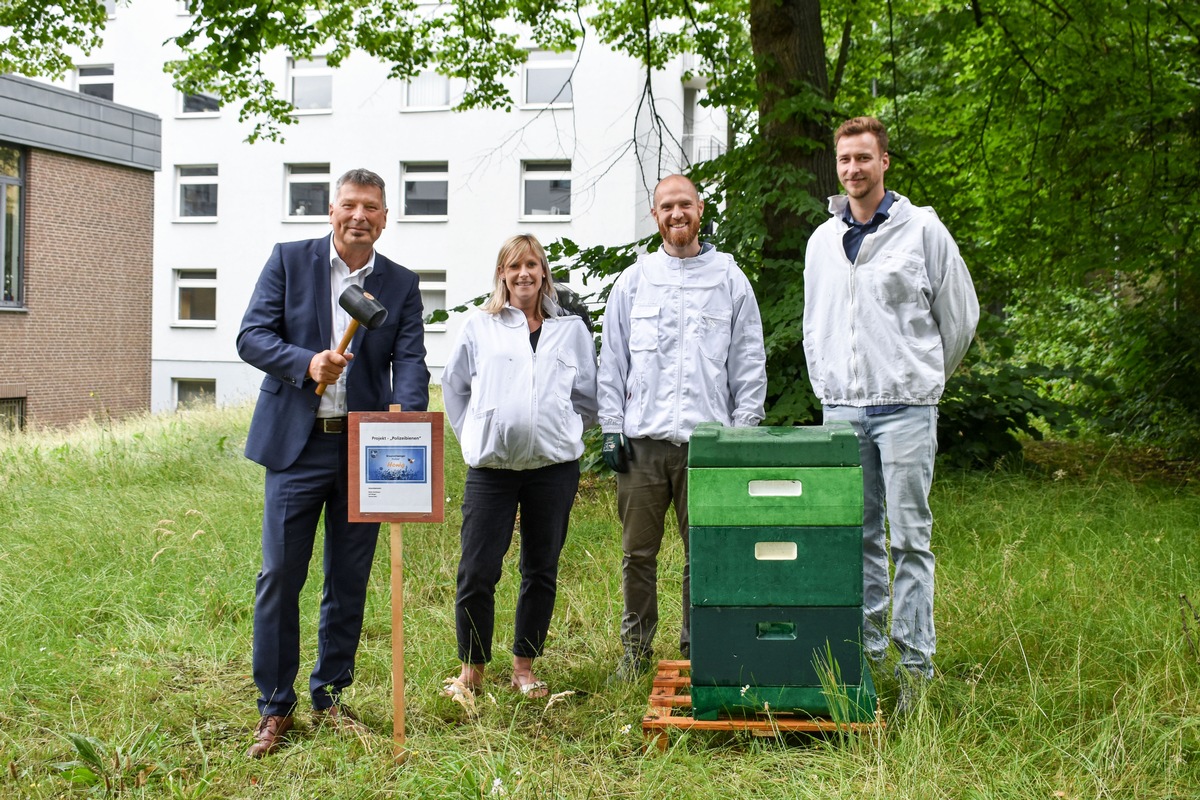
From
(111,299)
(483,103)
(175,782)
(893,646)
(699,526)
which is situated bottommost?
(175,782)

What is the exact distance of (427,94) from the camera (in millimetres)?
24844

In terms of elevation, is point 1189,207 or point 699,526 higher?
point 1189,207

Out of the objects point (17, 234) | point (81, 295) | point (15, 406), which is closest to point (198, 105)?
point (81, 295)

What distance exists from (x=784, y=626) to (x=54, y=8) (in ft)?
34.4

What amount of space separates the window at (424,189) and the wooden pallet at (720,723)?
22117mm

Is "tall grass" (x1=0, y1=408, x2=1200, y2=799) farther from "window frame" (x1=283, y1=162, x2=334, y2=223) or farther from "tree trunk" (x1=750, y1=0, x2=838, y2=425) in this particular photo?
"window frame" (x1=283, y1=162, x2=334, y2=223)

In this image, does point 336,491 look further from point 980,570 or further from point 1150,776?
point 980,570

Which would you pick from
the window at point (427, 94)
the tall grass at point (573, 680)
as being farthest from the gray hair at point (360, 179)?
the window at point (427, 94)

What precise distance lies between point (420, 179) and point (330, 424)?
22.2 m

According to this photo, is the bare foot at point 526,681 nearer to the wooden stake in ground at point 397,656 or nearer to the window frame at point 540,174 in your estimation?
the wooden stake in ground at point 397,656

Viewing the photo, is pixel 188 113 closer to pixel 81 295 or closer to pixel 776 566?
pixel 81 295

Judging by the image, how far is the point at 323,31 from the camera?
11664 mm

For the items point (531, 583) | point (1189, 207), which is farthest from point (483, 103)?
point (531, 583)

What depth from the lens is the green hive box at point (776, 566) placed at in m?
3.71
